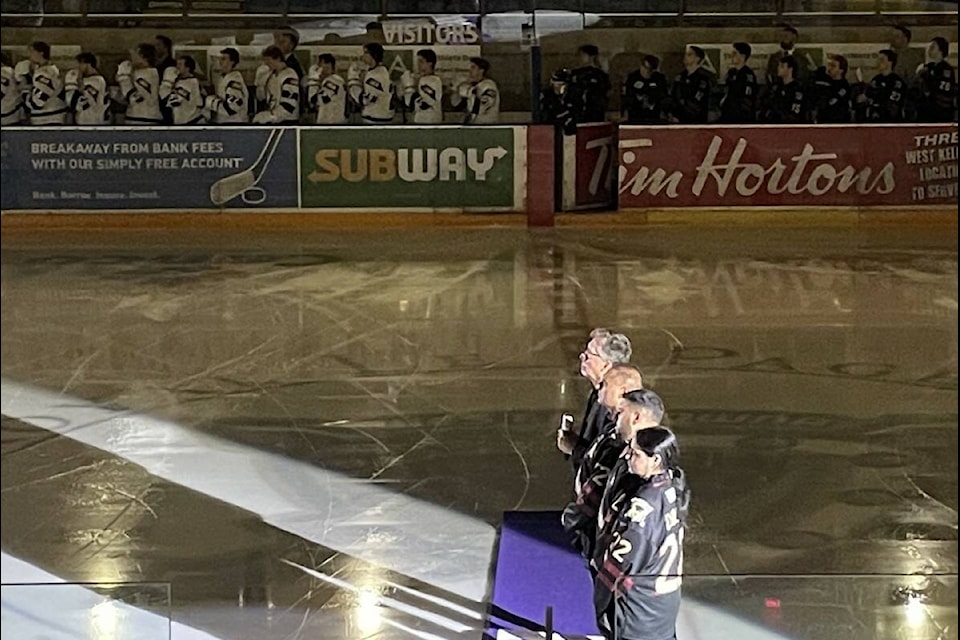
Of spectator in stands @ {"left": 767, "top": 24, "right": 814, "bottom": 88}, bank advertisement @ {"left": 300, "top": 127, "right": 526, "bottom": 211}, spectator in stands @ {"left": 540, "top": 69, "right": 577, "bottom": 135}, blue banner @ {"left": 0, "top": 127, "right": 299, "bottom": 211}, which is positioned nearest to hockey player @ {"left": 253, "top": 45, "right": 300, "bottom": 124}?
blue banner @ {"left": 0, "top": 127, "right": 299, "bottom": 211}

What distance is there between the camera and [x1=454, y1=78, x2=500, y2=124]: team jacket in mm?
15227

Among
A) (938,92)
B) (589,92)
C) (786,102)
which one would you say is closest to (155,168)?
(589,92)

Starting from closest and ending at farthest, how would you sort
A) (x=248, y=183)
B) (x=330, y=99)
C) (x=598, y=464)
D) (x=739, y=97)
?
(x=598, y=464)
(x=248, y=183)
(x=330, y=99)
(x=739, y=97)

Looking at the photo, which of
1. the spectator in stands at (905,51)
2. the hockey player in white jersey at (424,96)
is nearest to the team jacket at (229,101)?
the hockey player in white jersey at (424,96)

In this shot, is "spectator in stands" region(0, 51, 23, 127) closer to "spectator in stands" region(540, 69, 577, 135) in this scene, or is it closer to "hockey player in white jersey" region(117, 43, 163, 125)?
"hockey player in white jersey" region(117, 43, 163, 125)

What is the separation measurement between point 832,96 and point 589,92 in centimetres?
262

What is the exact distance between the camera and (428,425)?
794 centimetres

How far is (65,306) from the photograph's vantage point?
10867mm

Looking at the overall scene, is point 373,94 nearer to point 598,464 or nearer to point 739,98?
point 739,98

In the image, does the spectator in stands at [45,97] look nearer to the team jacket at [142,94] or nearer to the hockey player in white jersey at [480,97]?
the team jacket at [142,94]

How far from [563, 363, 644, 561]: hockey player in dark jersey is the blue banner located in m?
10.6

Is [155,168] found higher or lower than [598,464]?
higher

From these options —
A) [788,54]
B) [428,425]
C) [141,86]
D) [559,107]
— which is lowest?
[428,425]

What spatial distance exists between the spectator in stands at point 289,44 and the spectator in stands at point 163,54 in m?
1.20
